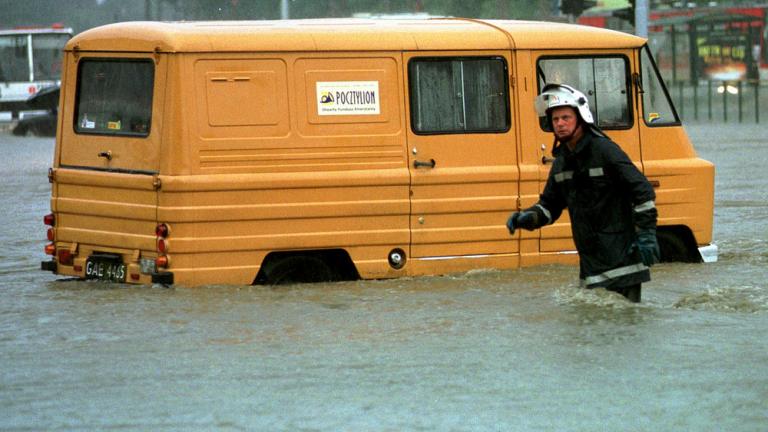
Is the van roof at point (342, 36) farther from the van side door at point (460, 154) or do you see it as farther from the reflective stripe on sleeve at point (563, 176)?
the reflective stripe on sleeve at point (563, 176)

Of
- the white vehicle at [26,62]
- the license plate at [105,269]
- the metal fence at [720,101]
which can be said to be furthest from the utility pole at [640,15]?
the white vehicle at [26,62]

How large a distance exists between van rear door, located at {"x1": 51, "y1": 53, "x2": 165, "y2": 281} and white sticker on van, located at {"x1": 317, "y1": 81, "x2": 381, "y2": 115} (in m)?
1.16

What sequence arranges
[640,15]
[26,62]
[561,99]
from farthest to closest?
[26,62]
[640,15]
[561,99]

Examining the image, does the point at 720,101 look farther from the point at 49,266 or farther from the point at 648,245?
the point at 648,245

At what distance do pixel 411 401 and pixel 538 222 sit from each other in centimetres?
190

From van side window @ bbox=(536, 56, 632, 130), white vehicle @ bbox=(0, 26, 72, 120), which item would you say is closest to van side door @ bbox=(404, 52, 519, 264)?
van side window @ bbox=(536, 56, 632, 130)

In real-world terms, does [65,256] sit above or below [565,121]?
below

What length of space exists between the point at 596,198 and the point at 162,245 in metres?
3.37

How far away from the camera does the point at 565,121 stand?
8484 mm

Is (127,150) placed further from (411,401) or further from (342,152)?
(411,401)

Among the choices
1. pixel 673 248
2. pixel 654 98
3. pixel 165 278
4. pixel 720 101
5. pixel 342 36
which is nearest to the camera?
pixel 165 278

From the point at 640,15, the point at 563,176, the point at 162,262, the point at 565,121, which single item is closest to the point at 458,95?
the point at 162,262

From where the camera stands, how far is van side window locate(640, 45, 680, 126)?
1186 centimetres

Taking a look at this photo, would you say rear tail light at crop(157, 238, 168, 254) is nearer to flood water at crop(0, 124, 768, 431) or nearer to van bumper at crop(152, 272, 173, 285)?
van bumper at crop(152, 272, 173, 285)
